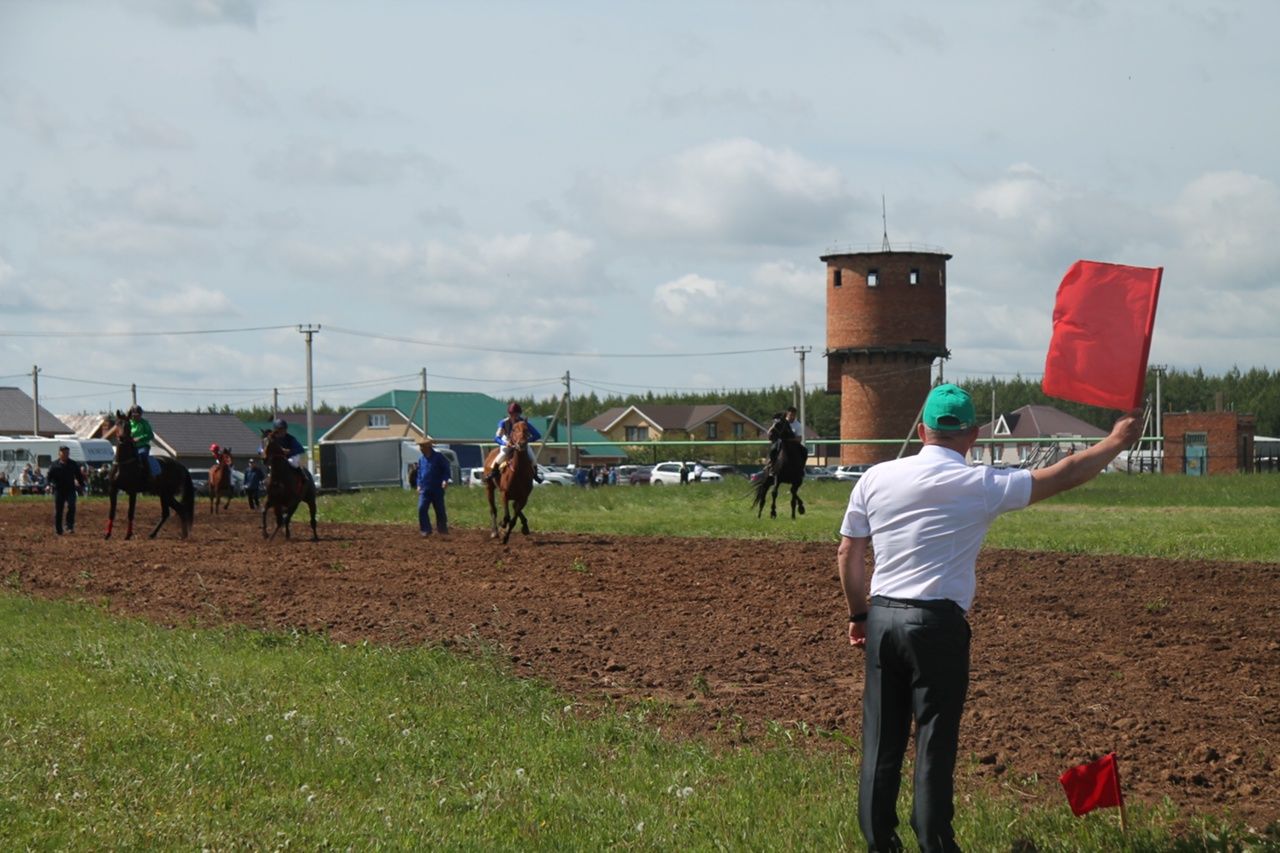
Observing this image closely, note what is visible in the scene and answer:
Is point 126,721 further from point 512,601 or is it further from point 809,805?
point 512,601

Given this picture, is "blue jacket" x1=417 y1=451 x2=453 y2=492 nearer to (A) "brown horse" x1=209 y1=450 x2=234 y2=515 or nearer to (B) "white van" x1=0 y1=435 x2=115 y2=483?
(A) "brown horse" x1=209 y1=450 x2=234 y2=515

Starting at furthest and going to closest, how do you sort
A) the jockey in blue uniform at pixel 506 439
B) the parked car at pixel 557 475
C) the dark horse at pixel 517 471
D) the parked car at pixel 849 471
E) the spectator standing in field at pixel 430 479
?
the parked car at pixel 557 475
the parked car at pixel 849 471
the spectator standing in field at pixel 430 479
the jockey in blue uniform at pixel 506 439
the dark horse at pixel 517 471

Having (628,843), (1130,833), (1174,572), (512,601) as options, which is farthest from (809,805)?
(1174,572)

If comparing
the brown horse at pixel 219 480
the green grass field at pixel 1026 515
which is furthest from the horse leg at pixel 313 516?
the brown horse at pixel 219 480

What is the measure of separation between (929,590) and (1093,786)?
125cm

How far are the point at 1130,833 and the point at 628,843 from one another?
2.22 m

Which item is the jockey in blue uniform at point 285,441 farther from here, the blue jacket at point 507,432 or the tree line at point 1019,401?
the tree line at point 1019,401

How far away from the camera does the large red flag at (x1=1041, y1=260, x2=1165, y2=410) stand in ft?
19.6

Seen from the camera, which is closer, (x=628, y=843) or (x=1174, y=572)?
(x=628, y=843)

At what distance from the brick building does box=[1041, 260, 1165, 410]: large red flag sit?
65.3 meters

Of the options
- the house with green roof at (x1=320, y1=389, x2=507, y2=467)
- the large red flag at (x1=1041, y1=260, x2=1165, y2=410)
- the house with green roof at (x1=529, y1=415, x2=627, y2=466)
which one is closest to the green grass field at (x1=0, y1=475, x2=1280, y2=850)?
the large red flag at (x1=1041, y1=260, x2=1165, y2=410)

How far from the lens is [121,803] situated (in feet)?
23.8

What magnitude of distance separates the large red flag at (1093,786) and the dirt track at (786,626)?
105cm

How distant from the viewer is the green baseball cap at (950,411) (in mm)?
6160
